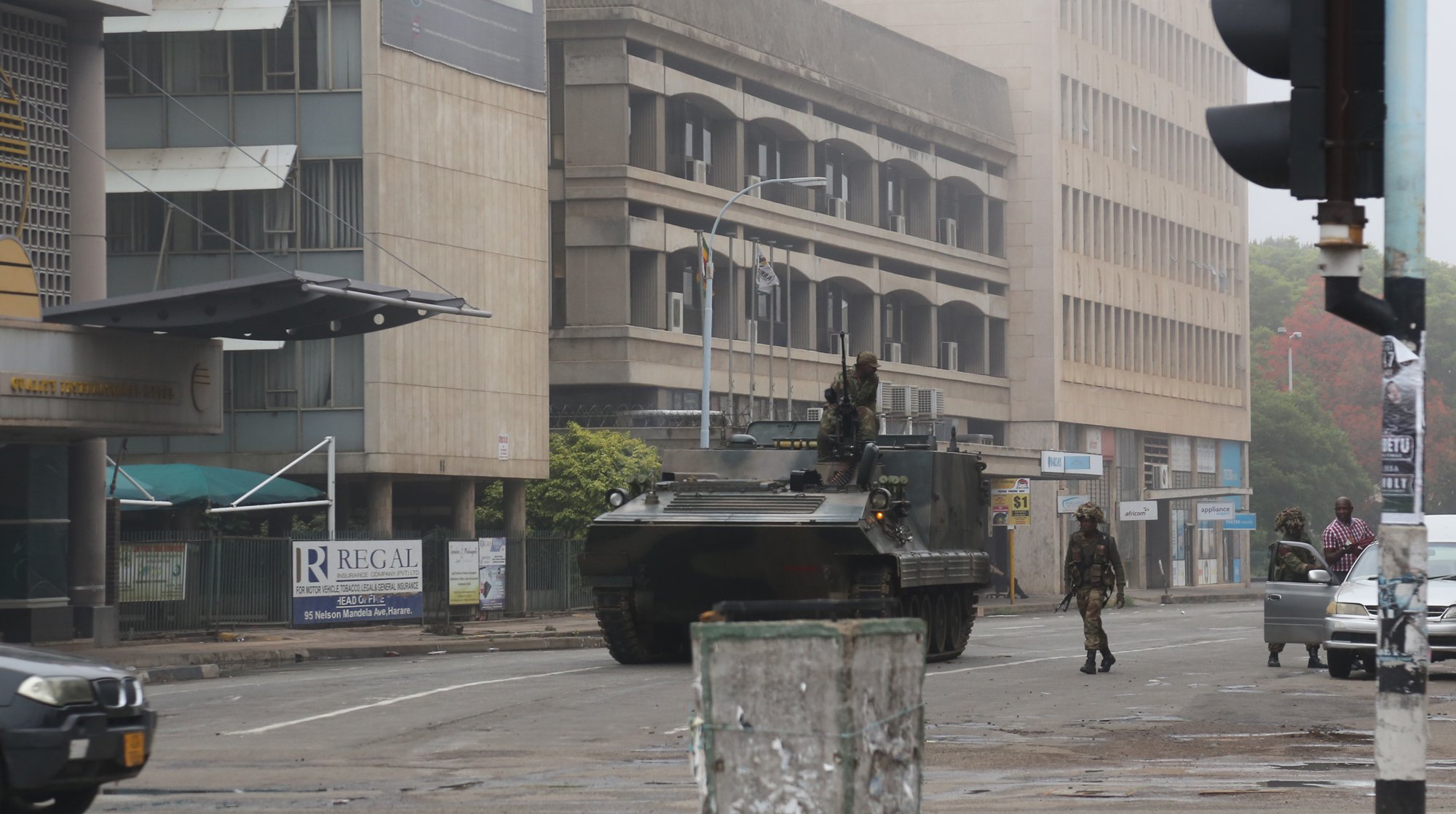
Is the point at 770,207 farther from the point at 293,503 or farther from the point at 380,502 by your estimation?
the point at 293,503

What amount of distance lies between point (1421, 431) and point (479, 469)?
36.6m

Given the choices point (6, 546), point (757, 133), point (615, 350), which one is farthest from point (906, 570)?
point (757, 133)

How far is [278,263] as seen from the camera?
4125 cm

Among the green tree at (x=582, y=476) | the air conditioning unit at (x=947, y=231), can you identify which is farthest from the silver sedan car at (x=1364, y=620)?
the air conditioning unit at (x=947, y=231)

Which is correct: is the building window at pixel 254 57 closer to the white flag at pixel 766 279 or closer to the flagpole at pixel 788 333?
the white flag at pixel 766 279

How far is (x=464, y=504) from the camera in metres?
44.1

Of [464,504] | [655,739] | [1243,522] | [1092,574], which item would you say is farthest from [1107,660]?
[1243,522]

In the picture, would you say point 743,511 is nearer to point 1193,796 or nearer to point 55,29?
point 1193,796

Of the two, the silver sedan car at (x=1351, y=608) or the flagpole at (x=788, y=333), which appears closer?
the silver sedan car at (x=1351, y=608)

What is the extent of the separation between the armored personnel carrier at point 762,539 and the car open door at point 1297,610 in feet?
11.1

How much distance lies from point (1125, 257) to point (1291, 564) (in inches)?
2141

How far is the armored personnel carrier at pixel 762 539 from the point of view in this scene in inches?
848

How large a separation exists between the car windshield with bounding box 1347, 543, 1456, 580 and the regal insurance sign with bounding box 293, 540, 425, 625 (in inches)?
666

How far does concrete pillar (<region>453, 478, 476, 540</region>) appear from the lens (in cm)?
4391
